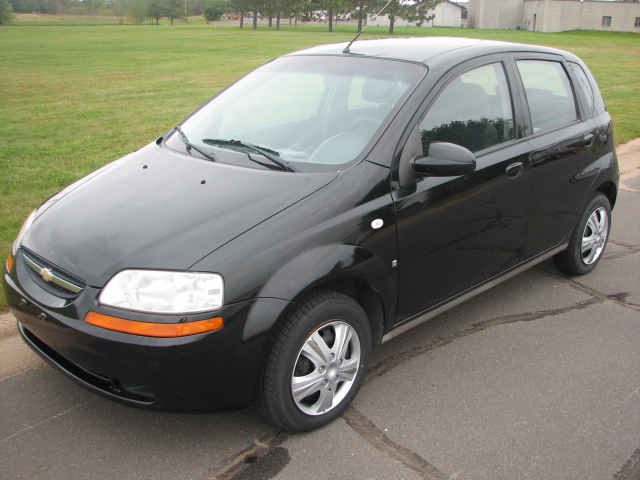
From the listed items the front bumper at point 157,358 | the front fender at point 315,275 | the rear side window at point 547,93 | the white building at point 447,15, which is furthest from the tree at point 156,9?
the front bumper at point 157,358

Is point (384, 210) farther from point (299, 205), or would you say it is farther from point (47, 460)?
point (47, 460)

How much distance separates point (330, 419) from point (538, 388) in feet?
3.80

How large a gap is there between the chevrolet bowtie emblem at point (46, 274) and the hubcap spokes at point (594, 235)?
3608mm

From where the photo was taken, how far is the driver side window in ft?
10.8

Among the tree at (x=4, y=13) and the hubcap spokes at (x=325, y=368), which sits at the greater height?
the tree at (x=4, y=13)

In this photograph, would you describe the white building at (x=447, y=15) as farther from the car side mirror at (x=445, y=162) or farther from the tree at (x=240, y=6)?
the car side mirror at (x=445, y=162)

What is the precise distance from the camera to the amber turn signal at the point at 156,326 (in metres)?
2.42

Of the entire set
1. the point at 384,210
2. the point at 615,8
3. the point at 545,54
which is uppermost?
the point at 615,8

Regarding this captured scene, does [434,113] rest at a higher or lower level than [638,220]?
higher

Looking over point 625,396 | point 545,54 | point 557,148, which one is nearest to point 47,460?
point 625,396

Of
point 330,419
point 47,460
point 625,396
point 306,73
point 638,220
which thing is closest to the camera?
point 47,460

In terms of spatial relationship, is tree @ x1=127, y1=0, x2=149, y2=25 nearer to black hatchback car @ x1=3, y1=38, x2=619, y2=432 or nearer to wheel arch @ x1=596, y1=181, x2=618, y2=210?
wheel arch @ x1=596, y1=181, x2=618, y2=210

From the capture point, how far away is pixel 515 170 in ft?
12.0

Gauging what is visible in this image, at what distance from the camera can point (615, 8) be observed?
6669 cm
